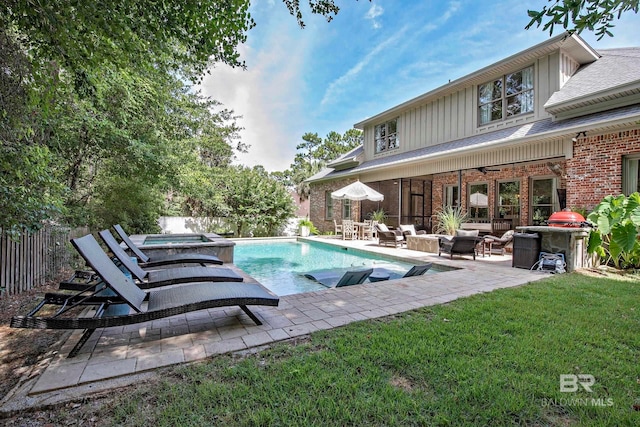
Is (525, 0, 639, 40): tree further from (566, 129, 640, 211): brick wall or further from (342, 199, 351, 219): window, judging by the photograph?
(342, 199, 351, 219): window

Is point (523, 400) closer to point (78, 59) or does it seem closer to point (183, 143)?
point (78, 59)

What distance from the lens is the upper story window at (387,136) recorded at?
14.7 metres

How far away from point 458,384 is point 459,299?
8.07 ft

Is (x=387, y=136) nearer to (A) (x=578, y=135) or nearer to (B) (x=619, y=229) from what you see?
(A) (x=578, y=135)

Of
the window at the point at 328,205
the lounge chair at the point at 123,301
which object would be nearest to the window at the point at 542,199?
the window at the point at 328,205

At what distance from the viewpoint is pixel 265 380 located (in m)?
2.26

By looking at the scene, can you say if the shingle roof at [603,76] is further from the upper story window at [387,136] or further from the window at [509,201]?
the upper story window at [387,136]

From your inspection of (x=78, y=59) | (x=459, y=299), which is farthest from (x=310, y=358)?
(x=78, y=59)

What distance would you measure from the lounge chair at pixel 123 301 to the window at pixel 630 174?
865 centimetres

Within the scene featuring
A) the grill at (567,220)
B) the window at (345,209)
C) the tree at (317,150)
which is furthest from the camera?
the tree at (317,150)

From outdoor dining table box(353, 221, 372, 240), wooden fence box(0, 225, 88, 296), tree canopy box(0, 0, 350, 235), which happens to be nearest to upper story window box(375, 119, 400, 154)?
outdoor dining table box(353, 221, 372, 240)

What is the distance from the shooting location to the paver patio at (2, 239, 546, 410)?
224 centimetres

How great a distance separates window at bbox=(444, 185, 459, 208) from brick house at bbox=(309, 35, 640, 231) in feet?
0.21

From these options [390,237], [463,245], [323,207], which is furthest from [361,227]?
[463,245]
